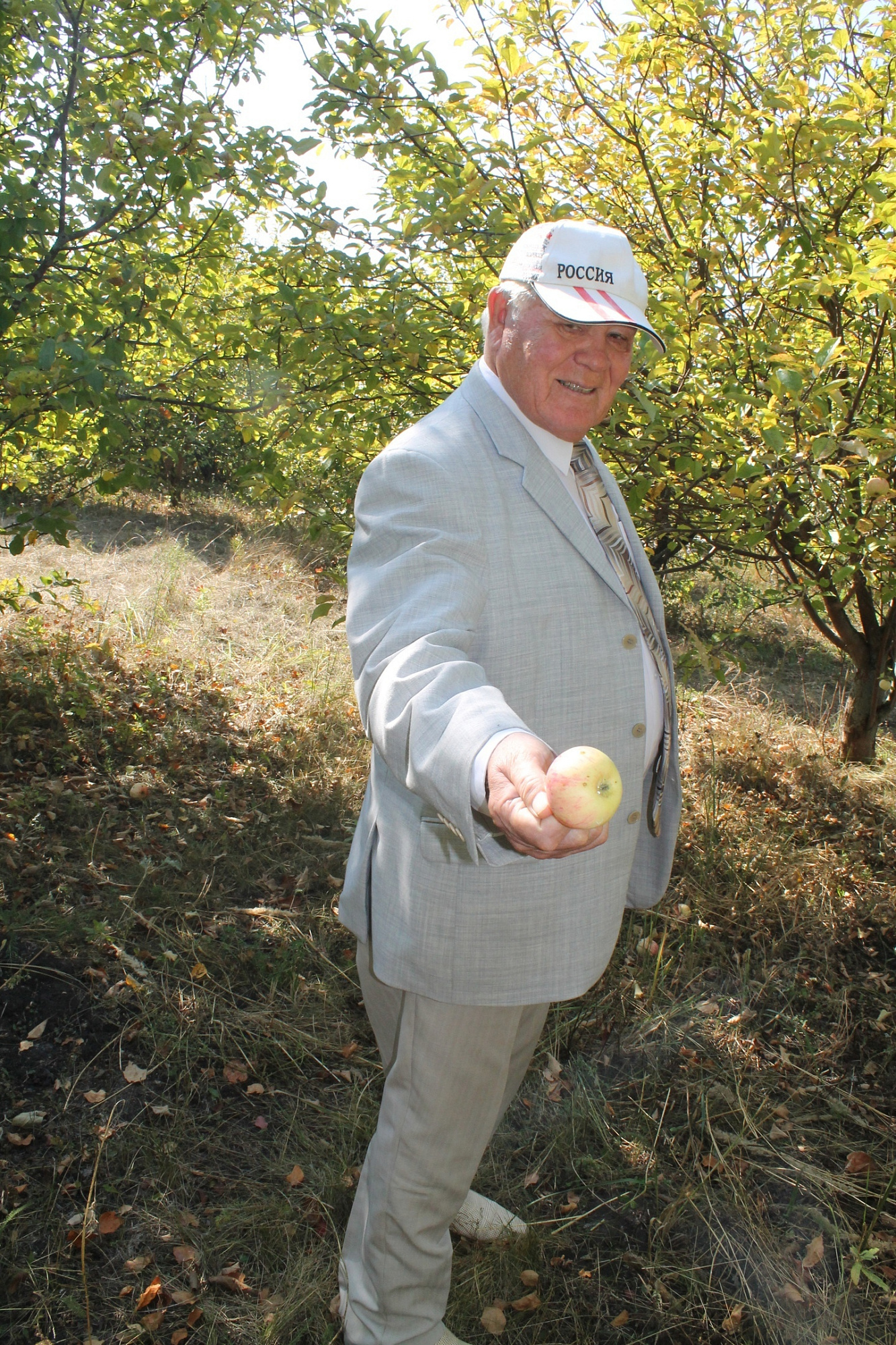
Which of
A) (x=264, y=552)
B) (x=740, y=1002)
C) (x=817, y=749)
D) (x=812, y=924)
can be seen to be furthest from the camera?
(x=264, y=552)

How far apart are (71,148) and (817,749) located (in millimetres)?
4285

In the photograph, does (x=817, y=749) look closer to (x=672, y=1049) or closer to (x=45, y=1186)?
(x=672, y=1049)

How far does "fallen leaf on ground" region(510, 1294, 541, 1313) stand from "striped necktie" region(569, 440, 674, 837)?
1.32 m

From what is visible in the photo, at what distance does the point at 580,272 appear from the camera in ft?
5.54

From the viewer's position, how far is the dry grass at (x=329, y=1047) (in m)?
2.30

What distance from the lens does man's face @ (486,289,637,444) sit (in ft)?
5.60

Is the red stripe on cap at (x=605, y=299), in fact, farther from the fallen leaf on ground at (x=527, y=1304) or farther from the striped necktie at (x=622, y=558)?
the fallen leaf on ground at (x=527, y=1304)

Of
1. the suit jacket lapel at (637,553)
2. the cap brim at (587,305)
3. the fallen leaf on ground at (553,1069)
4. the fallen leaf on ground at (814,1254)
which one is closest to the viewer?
the cap brim at (587,305)

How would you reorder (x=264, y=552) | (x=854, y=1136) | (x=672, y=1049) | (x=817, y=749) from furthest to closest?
(x=264, y=552), (x=817, y=749), (x=672, y=1049), (x=854, y=1136)

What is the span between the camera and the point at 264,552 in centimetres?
845

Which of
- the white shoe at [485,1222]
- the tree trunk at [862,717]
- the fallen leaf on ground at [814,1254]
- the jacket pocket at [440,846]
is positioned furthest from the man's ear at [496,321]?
the tree trunk at [862,717]

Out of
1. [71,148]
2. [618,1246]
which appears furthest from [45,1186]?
[71,148]

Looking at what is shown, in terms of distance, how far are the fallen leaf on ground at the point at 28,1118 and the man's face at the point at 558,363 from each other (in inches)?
91.2

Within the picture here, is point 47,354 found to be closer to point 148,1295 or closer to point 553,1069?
point 148,1295
